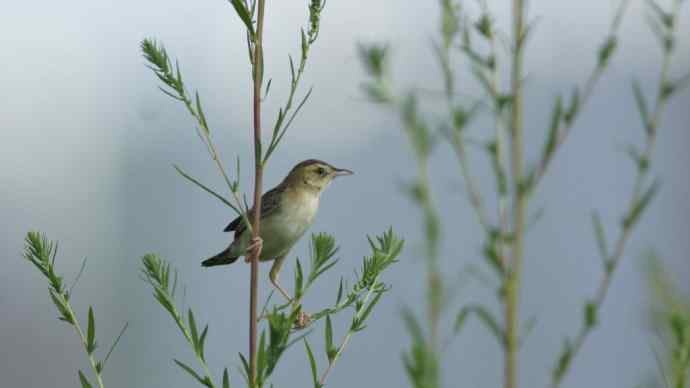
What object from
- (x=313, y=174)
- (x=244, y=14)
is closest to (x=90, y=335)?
(x=244, y=14)

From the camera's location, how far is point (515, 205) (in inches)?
6.8

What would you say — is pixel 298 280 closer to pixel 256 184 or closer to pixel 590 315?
pixel 256 184

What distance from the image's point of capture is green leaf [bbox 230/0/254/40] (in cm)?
39

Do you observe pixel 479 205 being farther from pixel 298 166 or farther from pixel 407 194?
pixel 298 166

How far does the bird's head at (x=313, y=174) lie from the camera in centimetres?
134

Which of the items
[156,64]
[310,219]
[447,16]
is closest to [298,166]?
[310,219]

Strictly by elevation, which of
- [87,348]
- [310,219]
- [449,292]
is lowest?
[310,219]

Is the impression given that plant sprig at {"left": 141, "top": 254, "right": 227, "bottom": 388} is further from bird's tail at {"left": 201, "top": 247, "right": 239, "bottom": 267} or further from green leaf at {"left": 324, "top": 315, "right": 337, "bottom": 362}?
bird's tail at {"left": 201, "top": 247, "right": 239, "bottom": 267}

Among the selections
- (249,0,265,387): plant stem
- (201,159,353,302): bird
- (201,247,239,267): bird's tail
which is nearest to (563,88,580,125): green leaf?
(249,0,265,387): plant stem

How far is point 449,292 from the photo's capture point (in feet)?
0.50

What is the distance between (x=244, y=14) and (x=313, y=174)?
0.98m

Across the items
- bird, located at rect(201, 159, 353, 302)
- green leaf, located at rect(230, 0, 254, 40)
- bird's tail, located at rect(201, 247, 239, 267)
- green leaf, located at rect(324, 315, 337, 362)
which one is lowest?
bird's tail, located at rect(201, 247, 239, 267)

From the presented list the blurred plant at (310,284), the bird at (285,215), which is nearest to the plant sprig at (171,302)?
the blurred plant at (310,284)

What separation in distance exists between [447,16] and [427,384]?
99 millimetres
